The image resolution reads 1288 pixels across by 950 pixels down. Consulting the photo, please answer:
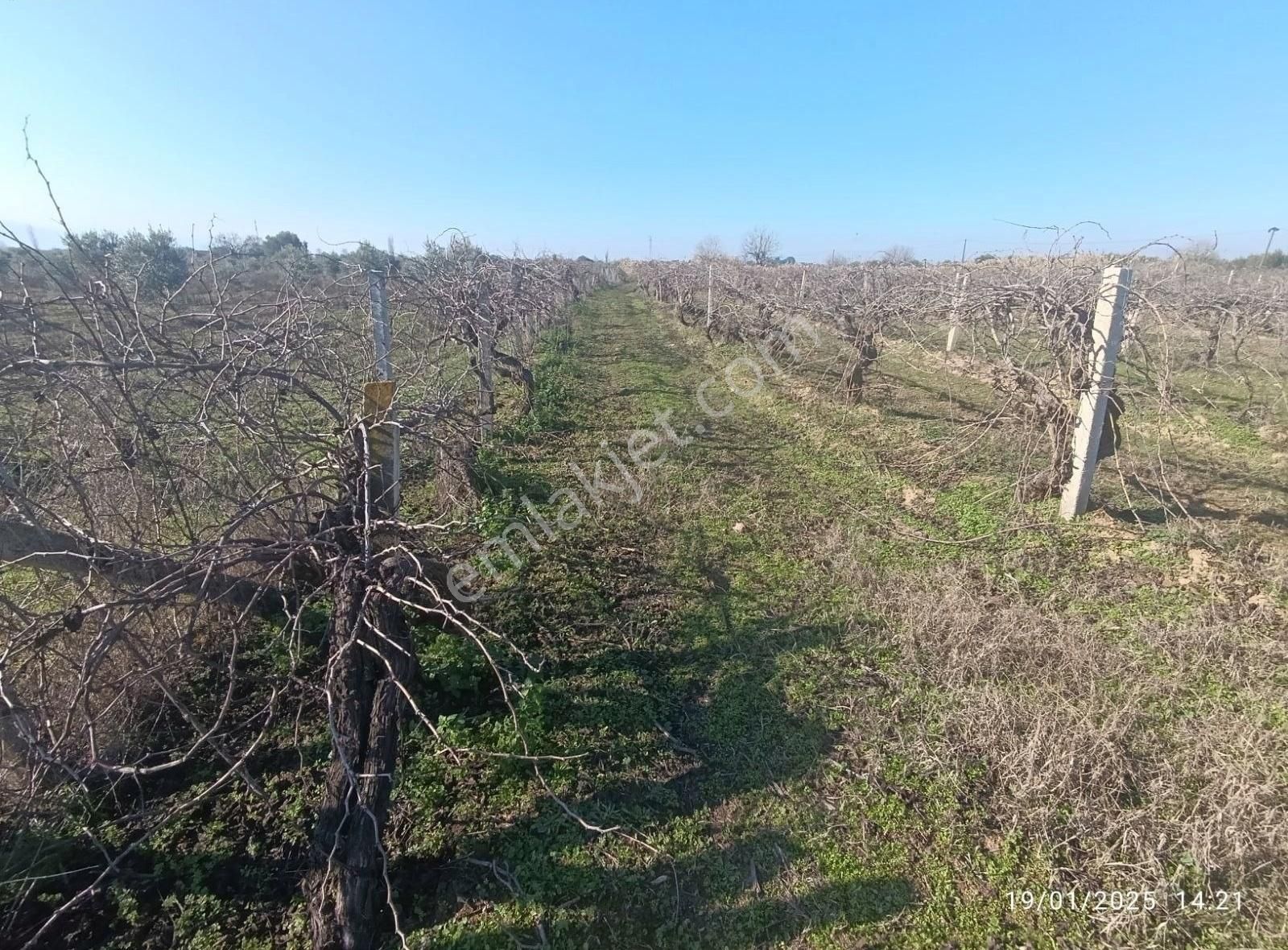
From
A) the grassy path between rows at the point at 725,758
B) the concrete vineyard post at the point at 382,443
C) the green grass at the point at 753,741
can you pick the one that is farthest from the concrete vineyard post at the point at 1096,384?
the concrete vineyard post at the point at 382,443

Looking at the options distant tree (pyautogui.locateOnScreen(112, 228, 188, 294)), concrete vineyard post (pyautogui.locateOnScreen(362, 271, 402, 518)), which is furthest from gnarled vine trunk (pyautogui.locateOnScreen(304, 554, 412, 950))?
distant tree (pyautogui.locateOnScreen(112, 228, 188, 294))

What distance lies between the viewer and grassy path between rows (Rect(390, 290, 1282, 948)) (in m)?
2.17

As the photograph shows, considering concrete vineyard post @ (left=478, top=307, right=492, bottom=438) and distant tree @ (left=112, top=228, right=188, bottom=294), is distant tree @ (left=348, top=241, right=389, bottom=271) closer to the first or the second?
concrete vineyard post @ (left=478, top=307, right=492, bottom=438)

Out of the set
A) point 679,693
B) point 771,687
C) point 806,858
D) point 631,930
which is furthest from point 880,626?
point 631,930

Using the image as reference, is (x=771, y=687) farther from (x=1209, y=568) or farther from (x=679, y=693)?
(x=1209, y=568)

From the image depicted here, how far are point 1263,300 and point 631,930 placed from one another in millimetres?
14487

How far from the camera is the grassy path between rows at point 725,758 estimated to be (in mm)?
2170

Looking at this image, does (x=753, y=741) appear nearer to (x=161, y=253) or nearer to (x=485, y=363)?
(x=485, y=363)

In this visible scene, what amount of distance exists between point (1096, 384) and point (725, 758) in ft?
13.9

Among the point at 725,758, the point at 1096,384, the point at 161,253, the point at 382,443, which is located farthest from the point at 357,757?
the point at 161,253

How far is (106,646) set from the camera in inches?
65.7

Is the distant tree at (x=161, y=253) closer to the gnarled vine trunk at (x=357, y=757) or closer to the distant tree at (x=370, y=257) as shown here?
the distant tree at (x=370, y=257)

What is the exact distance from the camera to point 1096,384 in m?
4.66

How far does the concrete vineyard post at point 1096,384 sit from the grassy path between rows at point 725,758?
0.56 metres
